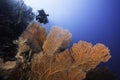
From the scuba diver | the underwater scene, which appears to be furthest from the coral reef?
the scuba diver

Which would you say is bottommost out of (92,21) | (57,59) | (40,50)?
(57,59)

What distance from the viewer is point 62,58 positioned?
285cm

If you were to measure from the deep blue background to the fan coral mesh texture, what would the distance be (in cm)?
412

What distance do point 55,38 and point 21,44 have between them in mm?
451

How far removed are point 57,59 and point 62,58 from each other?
0.22 feet

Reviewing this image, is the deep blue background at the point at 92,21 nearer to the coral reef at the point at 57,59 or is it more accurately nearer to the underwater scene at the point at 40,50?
the underwater scene at the point at 40,50

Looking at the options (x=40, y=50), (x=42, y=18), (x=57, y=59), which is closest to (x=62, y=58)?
(x=57, y=59)

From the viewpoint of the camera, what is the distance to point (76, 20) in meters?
7.36

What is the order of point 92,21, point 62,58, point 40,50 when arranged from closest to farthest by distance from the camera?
point 62,58 → point 40,50 → point 92,21

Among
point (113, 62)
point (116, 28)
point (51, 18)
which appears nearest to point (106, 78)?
point (113, 62)

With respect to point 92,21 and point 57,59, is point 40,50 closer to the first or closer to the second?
point 57,59

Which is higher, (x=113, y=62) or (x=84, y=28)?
(x=84, y=28)

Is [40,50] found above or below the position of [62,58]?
above

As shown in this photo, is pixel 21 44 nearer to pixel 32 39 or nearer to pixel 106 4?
pixel 32 39
